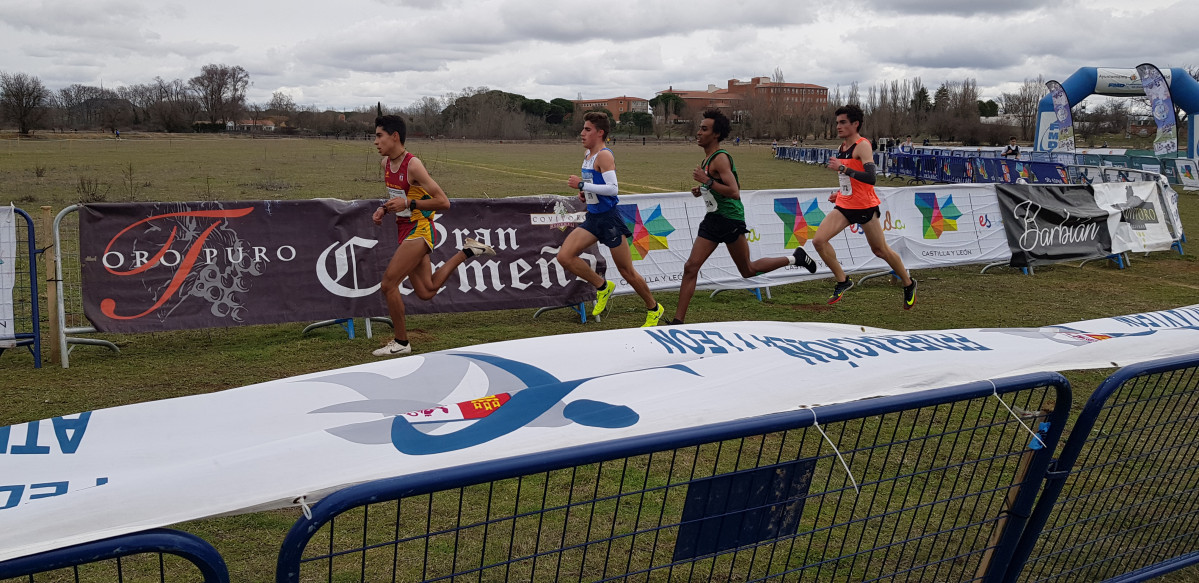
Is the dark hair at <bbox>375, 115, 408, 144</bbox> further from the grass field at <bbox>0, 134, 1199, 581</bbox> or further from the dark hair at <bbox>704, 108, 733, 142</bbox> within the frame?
the dark hair at <bbox>704, 108, 733, 142</bbox>

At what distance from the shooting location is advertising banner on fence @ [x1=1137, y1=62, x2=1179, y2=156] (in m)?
28.5

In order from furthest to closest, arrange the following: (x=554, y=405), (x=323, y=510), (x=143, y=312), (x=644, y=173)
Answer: (x=644, y=173)
(x=143, y=312)
(x=554, y=405)
(x=323, y=510)

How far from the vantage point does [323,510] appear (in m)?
1.91

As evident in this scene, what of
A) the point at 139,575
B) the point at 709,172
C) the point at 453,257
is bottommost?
the point at 139,575

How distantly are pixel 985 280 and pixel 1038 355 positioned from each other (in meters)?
9.23

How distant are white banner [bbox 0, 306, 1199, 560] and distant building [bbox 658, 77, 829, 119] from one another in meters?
121

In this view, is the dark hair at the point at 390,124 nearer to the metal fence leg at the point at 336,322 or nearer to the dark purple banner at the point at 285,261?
the dark purple banner at the point at 285,261

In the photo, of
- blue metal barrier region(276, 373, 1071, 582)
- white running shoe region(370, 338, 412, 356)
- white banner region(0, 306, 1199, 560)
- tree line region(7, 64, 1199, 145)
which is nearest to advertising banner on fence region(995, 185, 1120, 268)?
blue metal barrier region(276, 373, 1071, 582)

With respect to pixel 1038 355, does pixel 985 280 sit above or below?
below

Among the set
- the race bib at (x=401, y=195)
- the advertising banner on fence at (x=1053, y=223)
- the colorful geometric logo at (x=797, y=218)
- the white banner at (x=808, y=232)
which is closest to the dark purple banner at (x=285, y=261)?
the race bib at (x=401, y=195)

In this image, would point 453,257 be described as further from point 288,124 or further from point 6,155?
point 288,124

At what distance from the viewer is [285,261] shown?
26.4 feet

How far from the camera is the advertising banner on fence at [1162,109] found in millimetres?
28453

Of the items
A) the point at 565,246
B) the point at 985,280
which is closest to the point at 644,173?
the point at 985,280
